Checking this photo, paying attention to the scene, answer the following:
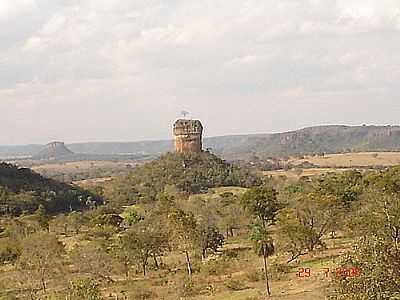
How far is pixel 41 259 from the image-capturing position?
4362 cm

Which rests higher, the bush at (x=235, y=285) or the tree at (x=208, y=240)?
the tree at (x=208, y=240)

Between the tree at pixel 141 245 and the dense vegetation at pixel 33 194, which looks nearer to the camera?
the tree at pixel 141 245

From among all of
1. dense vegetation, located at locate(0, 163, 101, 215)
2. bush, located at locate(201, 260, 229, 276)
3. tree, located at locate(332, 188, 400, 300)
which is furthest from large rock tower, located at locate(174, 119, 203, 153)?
tree, located at locate(332, 188, 400, 300)

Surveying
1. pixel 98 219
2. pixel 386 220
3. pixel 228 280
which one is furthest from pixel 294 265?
pixel 98 219

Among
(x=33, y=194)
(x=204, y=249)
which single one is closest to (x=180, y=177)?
(x=33, y=194)

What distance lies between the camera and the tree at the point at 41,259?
4288cm

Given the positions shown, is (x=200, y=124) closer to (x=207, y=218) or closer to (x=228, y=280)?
(x=207, y=218)

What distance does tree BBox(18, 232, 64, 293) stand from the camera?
4288 cm

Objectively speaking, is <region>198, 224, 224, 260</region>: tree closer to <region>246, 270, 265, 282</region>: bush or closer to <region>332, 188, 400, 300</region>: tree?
<region>246, 270, 265, 282</region>: bush

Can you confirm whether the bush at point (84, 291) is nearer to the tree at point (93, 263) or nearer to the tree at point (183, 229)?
the tree at point (93, 263)

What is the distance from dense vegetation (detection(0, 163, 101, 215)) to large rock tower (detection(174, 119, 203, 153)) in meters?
17.7

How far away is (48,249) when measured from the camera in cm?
4566

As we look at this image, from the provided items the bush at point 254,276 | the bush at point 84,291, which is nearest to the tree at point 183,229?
the bush at point 254,276

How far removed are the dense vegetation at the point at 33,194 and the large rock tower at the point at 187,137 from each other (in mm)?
17664
